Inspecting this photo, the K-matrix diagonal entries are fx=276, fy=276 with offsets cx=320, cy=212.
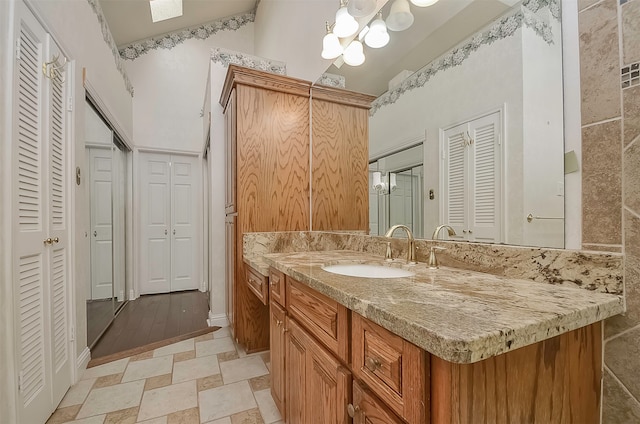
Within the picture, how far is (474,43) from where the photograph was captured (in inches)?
40.9

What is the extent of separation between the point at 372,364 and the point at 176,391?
156cm

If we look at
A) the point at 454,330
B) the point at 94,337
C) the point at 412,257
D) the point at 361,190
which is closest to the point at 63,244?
the point at 94,337

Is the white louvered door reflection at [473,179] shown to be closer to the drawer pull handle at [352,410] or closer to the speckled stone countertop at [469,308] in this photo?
the speckled stone countertop at [469,308]

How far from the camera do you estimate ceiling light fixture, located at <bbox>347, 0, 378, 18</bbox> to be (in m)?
1.48

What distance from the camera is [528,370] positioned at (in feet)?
1.84

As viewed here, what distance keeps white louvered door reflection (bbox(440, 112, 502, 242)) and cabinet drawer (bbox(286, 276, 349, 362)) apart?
0.60 m

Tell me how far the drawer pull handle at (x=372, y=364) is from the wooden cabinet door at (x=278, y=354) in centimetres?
62

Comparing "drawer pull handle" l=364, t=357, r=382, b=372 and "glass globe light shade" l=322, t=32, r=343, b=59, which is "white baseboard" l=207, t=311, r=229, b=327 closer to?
"drawer pull handle" l=364, t=357, r=382, b=372

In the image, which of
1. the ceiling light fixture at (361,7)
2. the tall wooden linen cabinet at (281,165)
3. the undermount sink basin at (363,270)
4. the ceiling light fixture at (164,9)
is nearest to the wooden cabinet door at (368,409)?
the undermount sink basin at (363,270)

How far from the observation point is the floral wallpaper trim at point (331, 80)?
1905 millimetres

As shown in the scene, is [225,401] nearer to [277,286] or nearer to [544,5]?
[277,286]

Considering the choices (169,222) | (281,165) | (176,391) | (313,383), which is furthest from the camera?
(169,222)

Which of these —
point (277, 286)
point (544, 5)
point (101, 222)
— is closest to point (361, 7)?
point (544, 5)

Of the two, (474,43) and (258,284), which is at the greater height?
(474,43)
